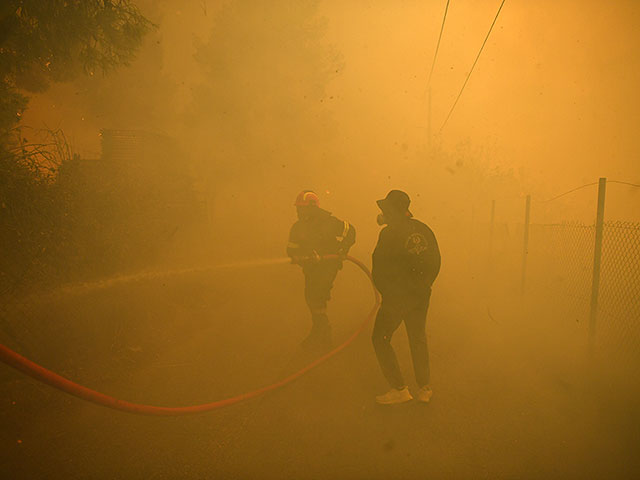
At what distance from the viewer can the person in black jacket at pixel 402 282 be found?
10.3 feet

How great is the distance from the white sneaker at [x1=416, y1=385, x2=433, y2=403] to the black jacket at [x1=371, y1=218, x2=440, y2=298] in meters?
0.90

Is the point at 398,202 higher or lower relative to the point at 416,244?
higher

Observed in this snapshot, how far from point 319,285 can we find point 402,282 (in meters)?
1.54

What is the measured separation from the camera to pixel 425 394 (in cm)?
325

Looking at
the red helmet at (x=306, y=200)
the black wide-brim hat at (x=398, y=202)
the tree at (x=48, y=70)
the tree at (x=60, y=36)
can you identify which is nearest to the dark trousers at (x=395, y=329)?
the black wide-brim hat at (x=398, y=202)

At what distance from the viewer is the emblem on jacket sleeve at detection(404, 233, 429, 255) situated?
3.13 m

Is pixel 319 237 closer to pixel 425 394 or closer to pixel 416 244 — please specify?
pixel 416 244

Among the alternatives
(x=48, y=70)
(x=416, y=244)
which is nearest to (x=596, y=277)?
(x=416, y=244)

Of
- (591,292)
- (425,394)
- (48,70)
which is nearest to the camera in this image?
(425,394)

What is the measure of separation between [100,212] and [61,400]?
4409 millimetres

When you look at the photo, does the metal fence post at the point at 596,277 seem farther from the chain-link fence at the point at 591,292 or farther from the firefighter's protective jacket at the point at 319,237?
the firefighter's protective jacket at the point at 319,237

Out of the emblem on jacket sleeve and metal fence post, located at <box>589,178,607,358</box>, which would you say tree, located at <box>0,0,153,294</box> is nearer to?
the emblem on jacket sleeve

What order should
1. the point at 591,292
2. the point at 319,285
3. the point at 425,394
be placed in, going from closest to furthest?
the point at 425,394 → the point at 591,292 → the point at 319,285

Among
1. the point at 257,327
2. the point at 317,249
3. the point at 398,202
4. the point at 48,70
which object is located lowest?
the point at 257,327
